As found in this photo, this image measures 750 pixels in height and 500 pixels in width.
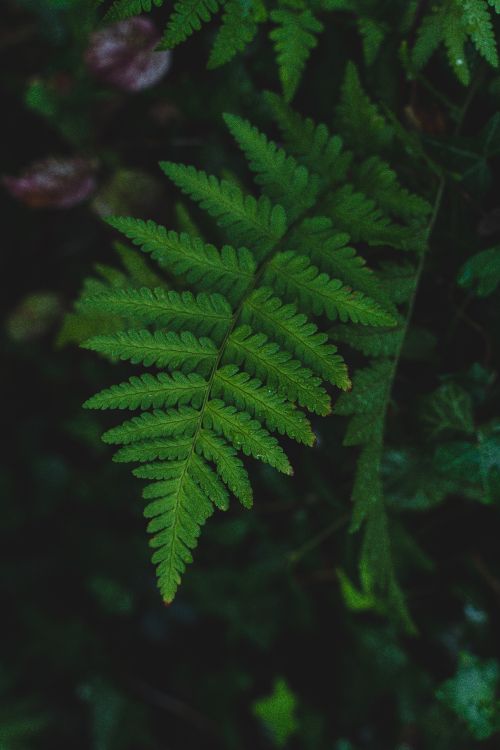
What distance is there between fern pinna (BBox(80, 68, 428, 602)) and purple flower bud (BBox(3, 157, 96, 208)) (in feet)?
3.19

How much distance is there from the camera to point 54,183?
224 centimetres

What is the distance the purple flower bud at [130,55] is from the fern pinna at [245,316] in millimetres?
652

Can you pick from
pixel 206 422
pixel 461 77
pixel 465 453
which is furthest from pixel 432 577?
pixel 461 77

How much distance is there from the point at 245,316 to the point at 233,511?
1.30 metres

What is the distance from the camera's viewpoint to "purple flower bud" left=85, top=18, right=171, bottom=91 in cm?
197

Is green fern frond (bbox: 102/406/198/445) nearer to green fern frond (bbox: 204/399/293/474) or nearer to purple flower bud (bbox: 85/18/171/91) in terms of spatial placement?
green fern frond (bbox: 204/399/293/474)

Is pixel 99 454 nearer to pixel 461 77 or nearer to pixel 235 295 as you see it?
pixel 235 295

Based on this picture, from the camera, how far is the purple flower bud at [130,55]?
77.4 inches

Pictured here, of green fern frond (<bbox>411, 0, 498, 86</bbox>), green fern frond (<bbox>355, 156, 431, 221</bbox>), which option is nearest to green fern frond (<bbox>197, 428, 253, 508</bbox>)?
green fern frond (<bbox>355, 156, 431, 221</bbox>)

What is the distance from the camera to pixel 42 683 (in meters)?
2.85

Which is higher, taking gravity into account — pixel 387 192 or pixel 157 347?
pixel 387 192

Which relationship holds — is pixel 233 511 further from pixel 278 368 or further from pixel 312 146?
pixel 312 146

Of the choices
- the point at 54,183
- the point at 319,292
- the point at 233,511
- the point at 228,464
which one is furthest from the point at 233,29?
the point at 233,511

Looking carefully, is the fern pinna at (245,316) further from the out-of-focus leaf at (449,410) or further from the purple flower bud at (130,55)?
the purple flower bud at (130,55)
